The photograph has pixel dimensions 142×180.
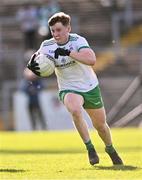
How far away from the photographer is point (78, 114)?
1053 centimetres

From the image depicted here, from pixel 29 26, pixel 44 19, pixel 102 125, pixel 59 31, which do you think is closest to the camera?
pixel 59 31

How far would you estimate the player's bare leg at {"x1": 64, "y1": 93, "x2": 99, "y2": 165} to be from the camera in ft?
34.5

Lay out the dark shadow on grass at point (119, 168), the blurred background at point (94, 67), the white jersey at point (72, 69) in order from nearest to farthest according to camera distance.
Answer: the dark shadow on grass at point (119, 168) < the white jersey at point (72, 69) < the blurred background at point (94, 67)

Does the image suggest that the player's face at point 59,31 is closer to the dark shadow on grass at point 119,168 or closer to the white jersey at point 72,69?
the white jersey at point 72,69

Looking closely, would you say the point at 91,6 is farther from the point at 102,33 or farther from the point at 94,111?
the point at 94,111

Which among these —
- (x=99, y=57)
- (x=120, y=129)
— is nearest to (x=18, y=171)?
(x=120, y=129)

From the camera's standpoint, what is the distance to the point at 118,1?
29.0m

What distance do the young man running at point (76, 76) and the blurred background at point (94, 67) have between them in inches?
476

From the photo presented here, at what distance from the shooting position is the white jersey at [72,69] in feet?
35.1

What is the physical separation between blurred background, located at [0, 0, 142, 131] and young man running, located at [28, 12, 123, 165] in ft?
39.7

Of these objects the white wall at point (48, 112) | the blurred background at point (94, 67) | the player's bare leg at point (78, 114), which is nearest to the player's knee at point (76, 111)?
the player's bare leg at point (78, 114)

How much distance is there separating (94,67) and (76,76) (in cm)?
1484

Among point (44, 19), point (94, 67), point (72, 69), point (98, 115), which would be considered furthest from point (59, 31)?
point (44, 19)

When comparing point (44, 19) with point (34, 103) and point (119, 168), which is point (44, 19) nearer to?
point (34, 103)
